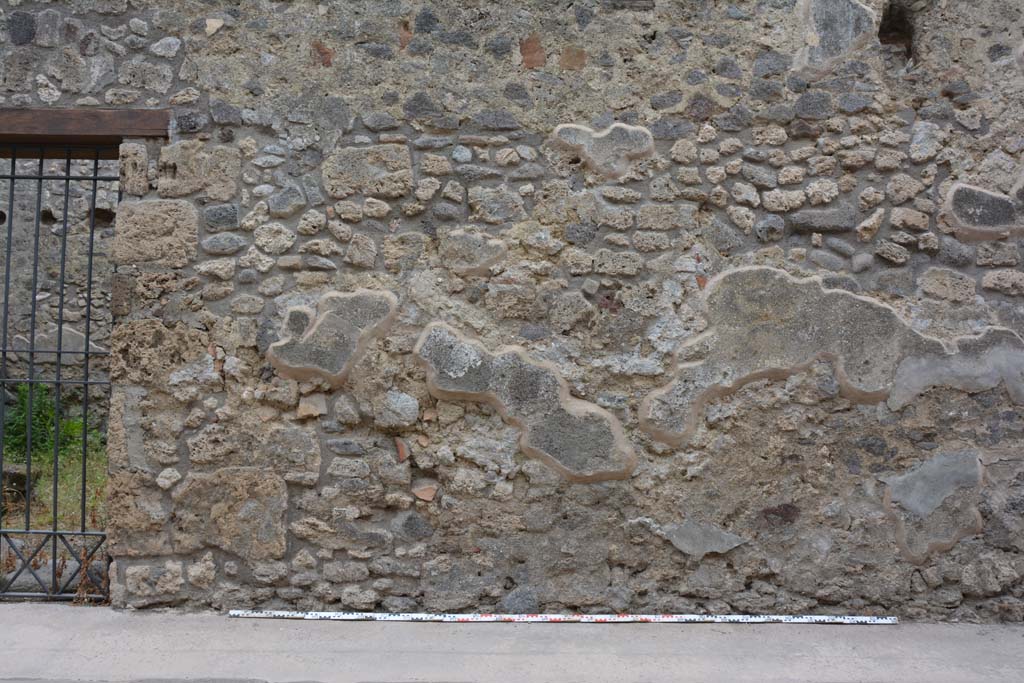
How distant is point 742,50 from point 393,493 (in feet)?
7.09

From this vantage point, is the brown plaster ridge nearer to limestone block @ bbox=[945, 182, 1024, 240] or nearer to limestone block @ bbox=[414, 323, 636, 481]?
limestone block @ bbox=[414, 323, 636, 481]

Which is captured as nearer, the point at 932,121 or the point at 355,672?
the point at 355,672

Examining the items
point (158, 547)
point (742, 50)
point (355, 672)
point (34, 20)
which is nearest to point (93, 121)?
point (34, 20)

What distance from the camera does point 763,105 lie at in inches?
125

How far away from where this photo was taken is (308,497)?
3084mm

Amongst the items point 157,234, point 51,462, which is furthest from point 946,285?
point 51,462

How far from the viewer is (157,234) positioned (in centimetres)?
314

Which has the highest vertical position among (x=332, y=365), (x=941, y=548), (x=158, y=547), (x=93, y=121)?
(x=93, y=121)

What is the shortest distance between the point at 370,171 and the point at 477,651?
1.79 m

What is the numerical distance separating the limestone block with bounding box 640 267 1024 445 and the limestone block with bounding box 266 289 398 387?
1070 mm

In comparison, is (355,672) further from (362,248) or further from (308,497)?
(362,248)

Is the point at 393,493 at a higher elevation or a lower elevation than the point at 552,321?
→ lower

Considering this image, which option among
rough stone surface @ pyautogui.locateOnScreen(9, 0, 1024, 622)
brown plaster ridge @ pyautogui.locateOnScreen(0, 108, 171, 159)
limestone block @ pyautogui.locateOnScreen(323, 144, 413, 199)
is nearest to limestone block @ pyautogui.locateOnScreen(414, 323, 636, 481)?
rough stone surface @ pyautogui.locateOnScreen(9, 0, 1024, 622)

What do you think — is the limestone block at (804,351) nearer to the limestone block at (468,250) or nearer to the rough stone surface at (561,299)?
the rough stone surface at (561,299)
